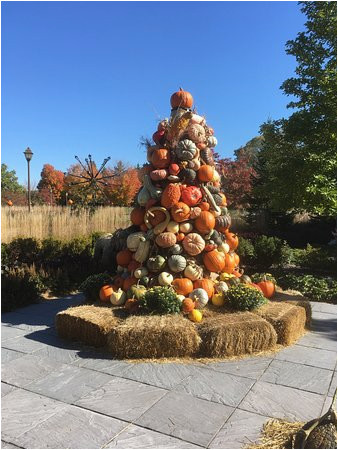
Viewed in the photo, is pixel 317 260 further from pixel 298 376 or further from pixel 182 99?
pixel 298 376

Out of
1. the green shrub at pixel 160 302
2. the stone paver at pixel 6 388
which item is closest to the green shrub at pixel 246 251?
the green shrub at pixel 160 302

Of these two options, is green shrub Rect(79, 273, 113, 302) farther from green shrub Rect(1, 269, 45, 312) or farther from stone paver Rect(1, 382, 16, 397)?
stone paver Rect(1, 382, 16, 397)

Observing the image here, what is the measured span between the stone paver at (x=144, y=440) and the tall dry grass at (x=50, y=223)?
781 centimetres

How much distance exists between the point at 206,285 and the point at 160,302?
726 mm

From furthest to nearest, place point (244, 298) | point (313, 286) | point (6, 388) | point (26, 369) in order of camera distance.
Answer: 1. point (313, 286)
2. point (244, 298)
3. point (26, 369)
4. point (6, 388)

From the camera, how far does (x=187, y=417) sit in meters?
2.64

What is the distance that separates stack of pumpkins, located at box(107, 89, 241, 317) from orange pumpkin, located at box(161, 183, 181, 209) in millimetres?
11

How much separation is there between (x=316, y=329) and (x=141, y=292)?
230 centimetres

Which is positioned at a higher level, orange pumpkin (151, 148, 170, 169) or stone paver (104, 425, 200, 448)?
orange pumpkin (151, 148, 170, 169)

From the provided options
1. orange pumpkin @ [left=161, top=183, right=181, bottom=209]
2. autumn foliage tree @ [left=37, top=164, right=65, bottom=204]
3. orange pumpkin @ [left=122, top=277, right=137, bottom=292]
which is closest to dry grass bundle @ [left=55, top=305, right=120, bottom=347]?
orange pumpkin @ [left=122, top=277, right=137, bottom=292]

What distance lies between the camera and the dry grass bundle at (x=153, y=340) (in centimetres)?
364

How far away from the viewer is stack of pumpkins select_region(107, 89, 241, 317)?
15.2 ft

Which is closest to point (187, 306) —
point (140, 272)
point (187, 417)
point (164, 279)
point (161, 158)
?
point (164, 279)

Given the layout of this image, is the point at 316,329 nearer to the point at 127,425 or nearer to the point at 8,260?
the point at 127,425
